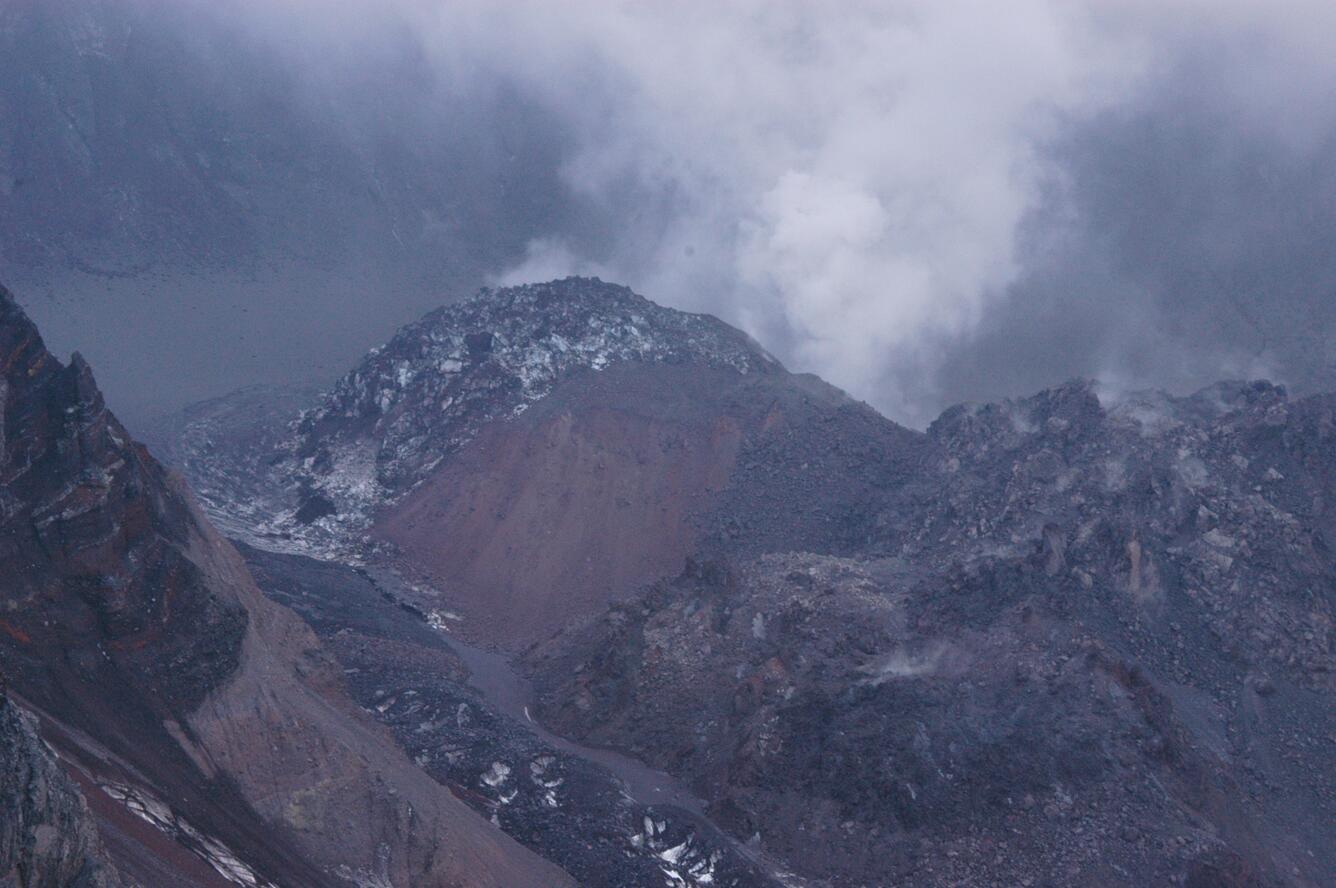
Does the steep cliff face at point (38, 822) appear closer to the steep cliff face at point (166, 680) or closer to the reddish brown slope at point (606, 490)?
the steep cliff face at point (166, 680)

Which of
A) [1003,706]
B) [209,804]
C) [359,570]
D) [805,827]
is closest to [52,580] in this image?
[209,804]

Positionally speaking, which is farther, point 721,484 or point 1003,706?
point 721,484

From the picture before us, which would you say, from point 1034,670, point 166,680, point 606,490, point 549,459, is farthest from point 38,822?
point 549,459

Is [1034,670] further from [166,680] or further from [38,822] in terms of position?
[38,822]

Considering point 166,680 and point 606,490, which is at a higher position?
point 606,490

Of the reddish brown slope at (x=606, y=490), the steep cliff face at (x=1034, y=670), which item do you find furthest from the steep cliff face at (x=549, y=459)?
the steep cliff face at (x=1034, y=670)

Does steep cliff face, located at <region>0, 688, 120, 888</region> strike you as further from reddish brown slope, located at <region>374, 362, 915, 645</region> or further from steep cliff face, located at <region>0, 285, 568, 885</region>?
reddish brown slope, located at <region>374, 362, 915, 645</region>

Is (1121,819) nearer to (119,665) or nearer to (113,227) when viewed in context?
(119,665)
